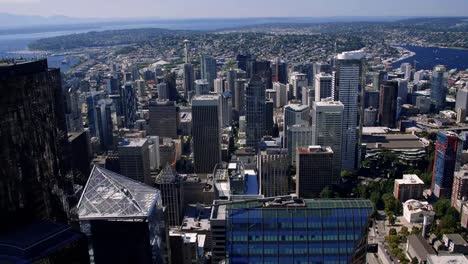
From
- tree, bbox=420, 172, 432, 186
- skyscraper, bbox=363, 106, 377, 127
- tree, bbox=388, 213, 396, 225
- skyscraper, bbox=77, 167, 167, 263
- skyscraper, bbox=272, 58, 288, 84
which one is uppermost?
skyscraper, bbox=77, 167, 167, 263

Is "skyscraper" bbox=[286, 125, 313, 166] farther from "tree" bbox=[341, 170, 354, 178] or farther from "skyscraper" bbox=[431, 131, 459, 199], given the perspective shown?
"skyscraper" bbox=[431, 131, 459, 199]

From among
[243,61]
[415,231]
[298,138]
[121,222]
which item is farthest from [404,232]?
[243,61]

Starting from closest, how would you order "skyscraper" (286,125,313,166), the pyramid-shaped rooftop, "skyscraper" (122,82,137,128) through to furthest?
the pyramid-shaped rooftop → "skyscraper" (286,125,313,166) → "skyscraper" (122,82,137,128)

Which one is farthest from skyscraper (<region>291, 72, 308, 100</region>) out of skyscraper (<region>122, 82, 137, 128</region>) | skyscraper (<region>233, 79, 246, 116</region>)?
skyscraper (<region>122, 82, 137, 128</region>)

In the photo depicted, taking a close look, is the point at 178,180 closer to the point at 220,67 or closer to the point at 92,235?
the point at 92,235

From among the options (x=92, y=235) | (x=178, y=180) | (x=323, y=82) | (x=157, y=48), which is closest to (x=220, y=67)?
(x=157, y=48)

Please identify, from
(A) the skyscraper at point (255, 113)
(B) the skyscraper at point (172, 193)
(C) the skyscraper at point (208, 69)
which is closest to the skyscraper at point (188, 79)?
(C) the skyscraper at point (208, 69)
